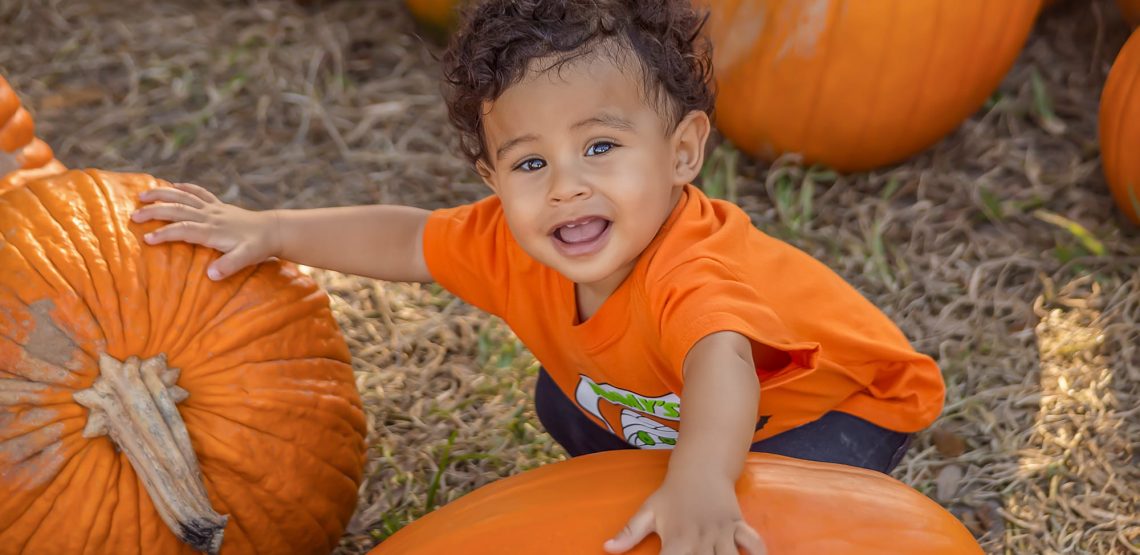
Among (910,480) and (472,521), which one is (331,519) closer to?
(472,521)

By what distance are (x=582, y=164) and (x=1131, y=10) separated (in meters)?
2.34

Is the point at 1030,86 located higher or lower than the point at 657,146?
lower

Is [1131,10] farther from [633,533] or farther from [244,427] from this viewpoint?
[244,427]

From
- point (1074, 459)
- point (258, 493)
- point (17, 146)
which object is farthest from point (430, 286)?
point (1074, 459)

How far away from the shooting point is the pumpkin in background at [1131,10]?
3.45 meters

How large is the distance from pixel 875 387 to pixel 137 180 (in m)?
1.39

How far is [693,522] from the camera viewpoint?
1.60 m

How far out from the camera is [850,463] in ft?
7.14

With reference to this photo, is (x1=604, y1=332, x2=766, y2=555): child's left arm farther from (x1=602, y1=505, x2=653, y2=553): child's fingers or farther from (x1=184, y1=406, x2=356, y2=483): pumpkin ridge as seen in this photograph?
(x1=184, y1=406, x2=356, y2=483): pumpkin ridge

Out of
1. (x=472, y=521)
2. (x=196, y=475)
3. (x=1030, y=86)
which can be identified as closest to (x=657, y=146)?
(x=472, y=521)

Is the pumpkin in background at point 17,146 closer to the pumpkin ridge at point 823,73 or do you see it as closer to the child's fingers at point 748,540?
the child's fingers at point 748,540

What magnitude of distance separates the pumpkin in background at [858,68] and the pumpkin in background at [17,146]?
5.46ft

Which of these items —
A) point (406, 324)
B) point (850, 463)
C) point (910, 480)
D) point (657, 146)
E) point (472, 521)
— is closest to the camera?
point (472, 521)

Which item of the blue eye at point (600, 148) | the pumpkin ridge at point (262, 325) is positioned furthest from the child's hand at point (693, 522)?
the pumpkin ridge at point (262, 325)
